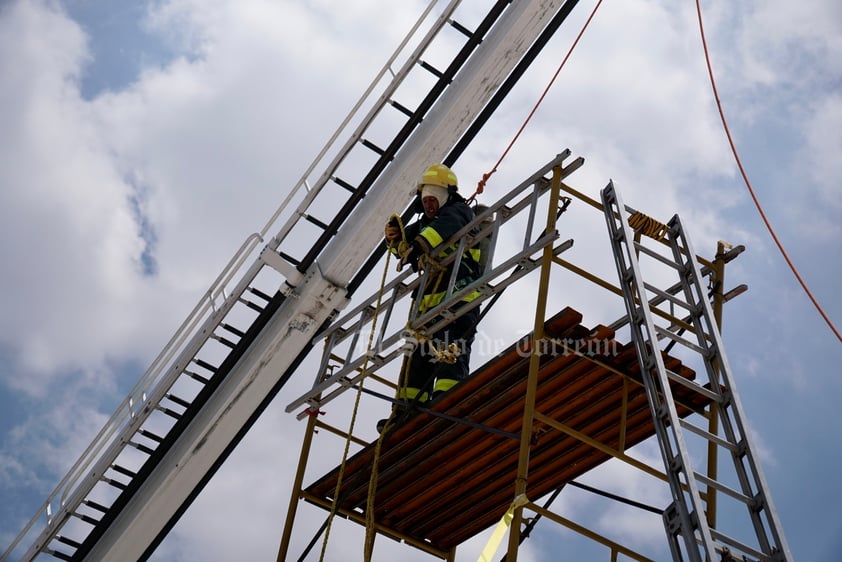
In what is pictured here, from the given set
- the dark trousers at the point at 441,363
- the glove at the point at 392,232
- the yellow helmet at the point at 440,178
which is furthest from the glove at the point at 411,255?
the yellow helmet at the point at 440,178

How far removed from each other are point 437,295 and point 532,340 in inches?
71.3

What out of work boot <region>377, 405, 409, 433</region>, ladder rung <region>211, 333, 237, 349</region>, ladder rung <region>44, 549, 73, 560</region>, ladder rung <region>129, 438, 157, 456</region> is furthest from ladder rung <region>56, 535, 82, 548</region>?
work boot <region>377, 405, 409, 433</region>

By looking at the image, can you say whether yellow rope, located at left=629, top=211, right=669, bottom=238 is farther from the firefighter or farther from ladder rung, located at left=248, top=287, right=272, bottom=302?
ladder rung, located at left=248, top=287, right=272, bottom=302

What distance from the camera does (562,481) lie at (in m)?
8.67

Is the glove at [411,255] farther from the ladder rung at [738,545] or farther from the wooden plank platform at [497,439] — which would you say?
the ladder rung at [738,545]

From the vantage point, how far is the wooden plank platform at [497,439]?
738 centimetres

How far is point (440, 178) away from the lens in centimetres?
979

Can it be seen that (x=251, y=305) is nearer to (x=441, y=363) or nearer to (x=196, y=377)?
(x=196, y=377)

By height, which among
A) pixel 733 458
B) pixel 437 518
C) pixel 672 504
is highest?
pixel 437 518

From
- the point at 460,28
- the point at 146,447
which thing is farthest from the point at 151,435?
the point at 460,28

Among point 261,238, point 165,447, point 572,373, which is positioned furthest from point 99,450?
point 572,373

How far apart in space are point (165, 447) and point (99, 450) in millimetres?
661

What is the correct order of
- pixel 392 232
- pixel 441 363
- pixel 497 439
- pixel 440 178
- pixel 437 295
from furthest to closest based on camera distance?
pixel 440 178
pixel 392 232
pixel 437 295
pixel 441 363
pixel 497 439

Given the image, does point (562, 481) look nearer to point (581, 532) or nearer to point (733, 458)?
point (581, 532)
